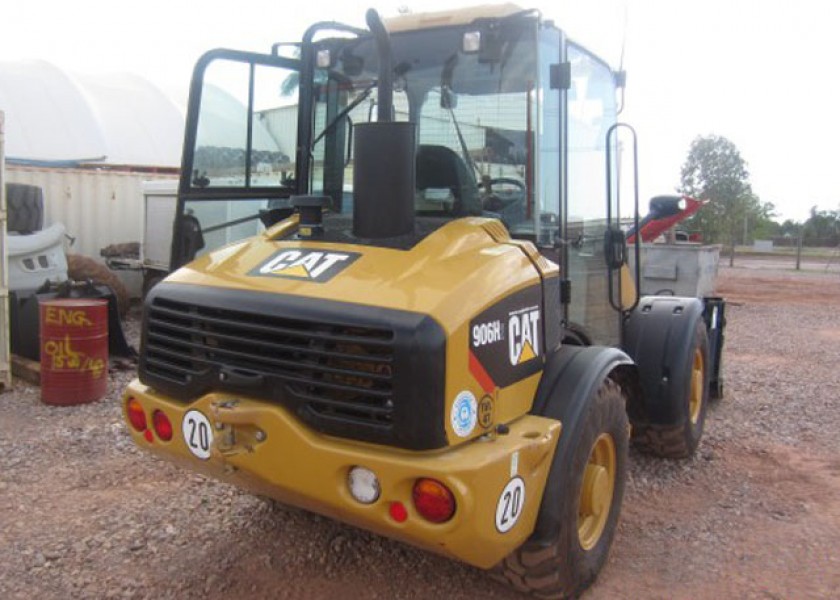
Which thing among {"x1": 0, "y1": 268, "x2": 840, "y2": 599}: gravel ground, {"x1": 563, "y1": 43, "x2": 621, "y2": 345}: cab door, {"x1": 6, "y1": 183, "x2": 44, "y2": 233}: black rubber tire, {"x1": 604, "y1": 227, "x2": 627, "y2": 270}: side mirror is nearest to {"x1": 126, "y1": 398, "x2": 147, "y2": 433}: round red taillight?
{"x1": 0, "y1": 268, "x2": 840, "y2": 599}: gravel ground

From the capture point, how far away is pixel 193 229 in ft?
12.3

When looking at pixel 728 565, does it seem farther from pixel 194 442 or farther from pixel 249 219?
pixel 249 219

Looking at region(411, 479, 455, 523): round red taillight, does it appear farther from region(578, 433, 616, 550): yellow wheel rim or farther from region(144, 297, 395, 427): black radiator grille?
region(578, 433, 616, 550): yellow wheel rim

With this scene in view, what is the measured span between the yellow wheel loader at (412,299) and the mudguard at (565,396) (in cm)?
1

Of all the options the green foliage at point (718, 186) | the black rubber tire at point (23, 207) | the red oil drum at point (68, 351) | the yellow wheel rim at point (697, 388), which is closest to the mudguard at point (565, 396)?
the yellow wheel rim at point (697, 388)

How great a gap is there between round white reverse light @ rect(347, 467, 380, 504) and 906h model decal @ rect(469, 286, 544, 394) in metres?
0.50

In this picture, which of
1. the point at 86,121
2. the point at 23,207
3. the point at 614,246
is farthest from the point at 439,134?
the point at 86,121

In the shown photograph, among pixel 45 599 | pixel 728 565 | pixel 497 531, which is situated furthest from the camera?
pixel 728 565

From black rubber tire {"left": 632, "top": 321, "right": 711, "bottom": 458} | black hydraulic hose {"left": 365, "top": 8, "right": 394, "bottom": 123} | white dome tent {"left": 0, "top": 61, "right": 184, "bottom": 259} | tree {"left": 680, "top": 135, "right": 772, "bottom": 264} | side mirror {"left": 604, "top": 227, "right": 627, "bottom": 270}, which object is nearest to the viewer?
black hydraulic hose {"left": 365, "top": 8, "right": 394, "bottom": 123}

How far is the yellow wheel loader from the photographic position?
262 cm

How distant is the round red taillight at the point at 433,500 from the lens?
253 cm

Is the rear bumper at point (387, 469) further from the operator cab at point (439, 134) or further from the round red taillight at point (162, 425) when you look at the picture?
the operator cab at point (439, 134)

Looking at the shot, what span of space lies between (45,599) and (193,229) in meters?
1.74

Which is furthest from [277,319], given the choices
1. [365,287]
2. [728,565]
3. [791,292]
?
[791,292]
